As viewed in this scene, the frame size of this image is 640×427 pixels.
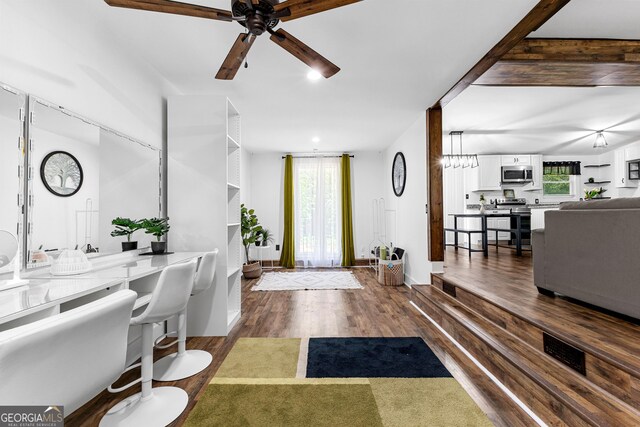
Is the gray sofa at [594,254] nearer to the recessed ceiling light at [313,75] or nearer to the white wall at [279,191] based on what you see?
the recessed ceiling light at [313,75]

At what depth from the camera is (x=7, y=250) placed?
4.36ft

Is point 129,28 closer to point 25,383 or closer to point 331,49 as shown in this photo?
point 331,49

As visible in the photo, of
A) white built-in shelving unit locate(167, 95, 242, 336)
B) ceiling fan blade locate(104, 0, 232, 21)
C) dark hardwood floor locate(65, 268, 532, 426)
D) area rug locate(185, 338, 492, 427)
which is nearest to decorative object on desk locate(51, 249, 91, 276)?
dark hardwood floor locate(65, 268, 532, 426)

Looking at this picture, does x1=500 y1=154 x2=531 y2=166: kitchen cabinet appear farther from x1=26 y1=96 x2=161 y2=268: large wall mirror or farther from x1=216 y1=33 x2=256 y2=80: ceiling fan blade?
x1=26 y1=96 x2=161 y2=268: large wall mirror

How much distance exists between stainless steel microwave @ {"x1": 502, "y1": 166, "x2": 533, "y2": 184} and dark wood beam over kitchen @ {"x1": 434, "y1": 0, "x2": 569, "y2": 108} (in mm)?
4919

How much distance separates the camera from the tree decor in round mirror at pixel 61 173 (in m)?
1.62

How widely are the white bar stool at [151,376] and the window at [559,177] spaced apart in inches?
337

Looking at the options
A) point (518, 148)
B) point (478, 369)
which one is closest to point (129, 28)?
point (478, 369)

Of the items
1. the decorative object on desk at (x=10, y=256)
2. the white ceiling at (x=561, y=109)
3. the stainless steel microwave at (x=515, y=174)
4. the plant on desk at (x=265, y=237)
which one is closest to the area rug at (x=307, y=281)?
the plant on desk at (x=265, y=237)

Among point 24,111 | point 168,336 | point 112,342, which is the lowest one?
point 168,336

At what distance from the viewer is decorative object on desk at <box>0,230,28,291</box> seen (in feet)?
4.25

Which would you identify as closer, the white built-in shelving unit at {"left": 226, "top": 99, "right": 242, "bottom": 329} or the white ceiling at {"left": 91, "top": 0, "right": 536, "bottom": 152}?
the white ceiling at {"left": 91, "top": 0, "right": 536, "bottom": 152}

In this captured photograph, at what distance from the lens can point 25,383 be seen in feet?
2.13

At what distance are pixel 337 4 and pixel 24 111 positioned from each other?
1715mm
